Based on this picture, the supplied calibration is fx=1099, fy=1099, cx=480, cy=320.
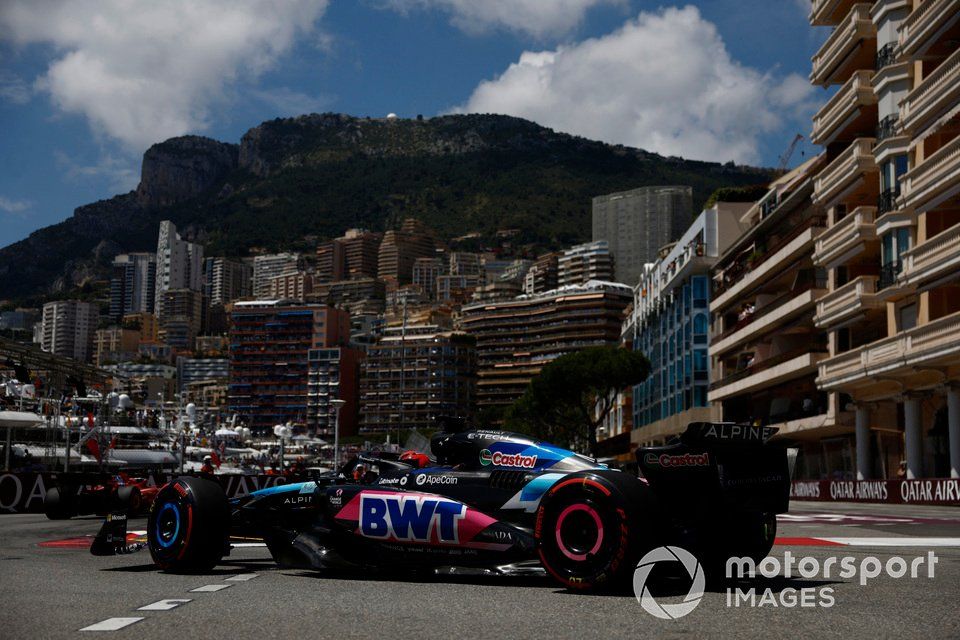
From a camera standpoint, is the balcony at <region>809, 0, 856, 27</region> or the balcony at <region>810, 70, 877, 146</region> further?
the balcony at <region>809, 0, 856, 27</region>

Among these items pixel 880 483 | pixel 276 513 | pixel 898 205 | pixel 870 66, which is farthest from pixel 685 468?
pixel 870 66

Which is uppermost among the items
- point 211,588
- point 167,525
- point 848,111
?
point 848,111

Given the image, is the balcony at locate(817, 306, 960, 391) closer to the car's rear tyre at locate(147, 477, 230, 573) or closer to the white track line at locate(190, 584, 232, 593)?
the car's rear tyre at locate(147, 477, 230, 573)

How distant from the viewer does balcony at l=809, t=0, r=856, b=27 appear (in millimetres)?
48281

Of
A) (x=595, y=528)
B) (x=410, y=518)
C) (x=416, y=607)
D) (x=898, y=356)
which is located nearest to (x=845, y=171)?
(x=898, y=356)

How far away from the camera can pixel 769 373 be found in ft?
188

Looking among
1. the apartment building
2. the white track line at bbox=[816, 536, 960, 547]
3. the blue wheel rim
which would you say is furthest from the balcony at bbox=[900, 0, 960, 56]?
the blue wheel rim

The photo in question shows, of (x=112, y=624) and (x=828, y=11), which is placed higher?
(x=828, y=11)

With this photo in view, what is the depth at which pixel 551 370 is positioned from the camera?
3388 inches

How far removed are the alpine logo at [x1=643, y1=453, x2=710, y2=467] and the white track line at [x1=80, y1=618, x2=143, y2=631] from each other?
366 centimetres

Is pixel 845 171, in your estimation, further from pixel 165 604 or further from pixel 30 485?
pixel 165 604

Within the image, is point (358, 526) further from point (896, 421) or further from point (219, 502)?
point (896, 421)

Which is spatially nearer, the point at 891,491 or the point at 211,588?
the point at 211,588

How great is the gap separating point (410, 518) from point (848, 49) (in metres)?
42.9
